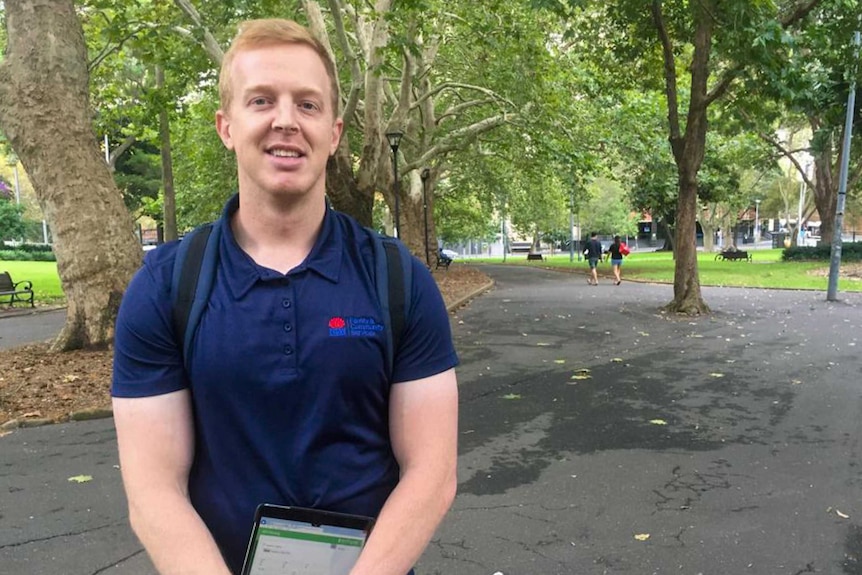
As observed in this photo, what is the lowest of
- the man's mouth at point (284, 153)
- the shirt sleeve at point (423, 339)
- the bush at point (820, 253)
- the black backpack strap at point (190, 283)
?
the bush at point (820, 253)

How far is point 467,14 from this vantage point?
15141mm

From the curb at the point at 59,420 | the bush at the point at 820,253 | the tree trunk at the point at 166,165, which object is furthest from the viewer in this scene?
the bush at the point at 820,253

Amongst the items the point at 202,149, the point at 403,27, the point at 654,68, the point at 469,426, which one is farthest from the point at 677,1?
the point at 202,149

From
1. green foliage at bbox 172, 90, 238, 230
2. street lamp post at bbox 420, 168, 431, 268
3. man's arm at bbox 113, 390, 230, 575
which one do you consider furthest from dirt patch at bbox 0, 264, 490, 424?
street lamp post at bbox 420, 168, 431, 268

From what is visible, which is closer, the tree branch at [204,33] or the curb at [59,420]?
the curb at [59,420]

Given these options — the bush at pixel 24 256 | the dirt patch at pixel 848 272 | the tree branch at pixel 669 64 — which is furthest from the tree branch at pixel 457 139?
the bush at pixel 24 256

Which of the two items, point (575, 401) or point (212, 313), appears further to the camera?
point (575, 401)

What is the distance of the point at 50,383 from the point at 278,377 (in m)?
7.67

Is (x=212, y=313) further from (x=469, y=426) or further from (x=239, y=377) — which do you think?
→ (x=469, y=426)

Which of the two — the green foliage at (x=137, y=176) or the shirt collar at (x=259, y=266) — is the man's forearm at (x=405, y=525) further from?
the green foliage at (x=137, y=176)

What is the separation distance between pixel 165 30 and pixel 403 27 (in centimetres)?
489

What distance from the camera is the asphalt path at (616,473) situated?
12.3ft

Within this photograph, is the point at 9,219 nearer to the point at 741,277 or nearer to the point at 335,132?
the point at 741,277

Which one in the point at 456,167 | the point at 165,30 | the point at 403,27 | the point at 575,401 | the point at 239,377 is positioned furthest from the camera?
the point at 456,167
